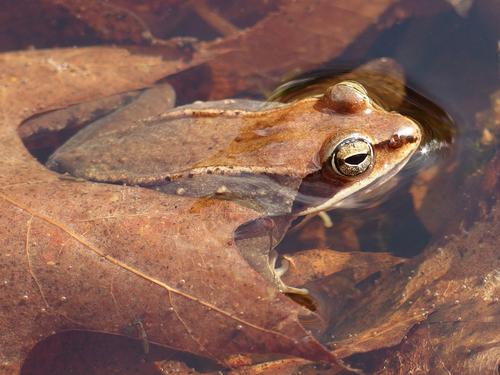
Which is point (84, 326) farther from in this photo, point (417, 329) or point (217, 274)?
point (417, 329)

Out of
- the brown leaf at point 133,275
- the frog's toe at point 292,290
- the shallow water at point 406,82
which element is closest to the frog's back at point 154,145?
the brown leaf at point 133,275

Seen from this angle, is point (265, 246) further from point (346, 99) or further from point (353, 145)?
point (346, 99)

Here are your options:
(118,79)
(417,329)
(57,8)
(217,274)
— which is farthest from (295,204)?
(57,8)

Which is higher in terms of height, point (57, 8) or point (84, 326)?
point (57, 8)

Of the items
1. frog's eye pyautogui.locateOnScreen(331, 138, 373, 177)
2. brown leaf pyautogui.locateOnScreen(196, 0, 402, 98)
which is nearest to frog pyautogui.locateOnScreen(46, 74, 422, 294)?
frog's eye pyautogui.locateOnScreen(331, 138, 373, 177)

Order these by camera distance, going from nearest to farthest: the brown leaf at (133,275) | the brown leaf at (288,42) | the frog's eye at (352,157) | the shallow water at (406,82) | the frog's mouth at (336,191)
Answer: the brown leaf at (133,275) < the frog's eye at (352,157) < the frog's mouth at (336,191) < the shallow water at (406,82) < the brown leaf at (288,42)

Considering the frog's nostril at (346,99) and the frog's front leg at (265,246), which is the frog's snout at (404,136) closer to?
the frog's nostril at (346,99)

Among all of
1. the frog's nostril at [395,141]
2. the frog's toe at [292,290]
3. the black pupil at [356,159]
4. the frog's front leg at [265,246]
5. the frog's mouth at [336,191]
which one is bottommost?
the frog's toe at [292,290]

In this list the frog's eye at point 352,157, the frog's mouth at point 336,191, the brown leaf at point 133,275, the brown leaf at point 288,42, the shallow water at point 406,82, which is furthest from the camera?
the brown leaf at point 288,42
